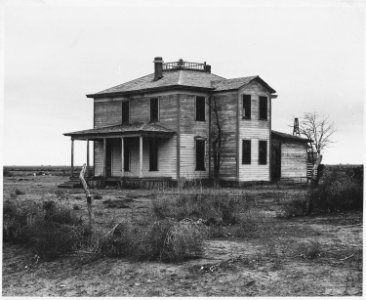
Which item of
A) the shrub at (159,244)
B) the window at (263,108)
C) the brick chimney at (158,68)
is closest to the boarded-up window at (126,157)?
the brick chimney at (158,68)

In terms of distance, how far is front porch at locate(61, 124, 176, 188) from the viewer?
29.9m

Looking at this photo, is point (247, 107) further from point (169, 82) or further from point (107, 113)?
point (107, 113)

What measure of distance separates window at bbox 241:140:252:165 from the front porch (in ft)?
12.7

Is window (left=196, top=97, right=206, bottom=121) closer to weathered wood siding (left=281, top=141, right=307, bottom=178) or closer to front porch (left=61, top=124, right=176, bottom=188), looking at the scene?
front porch (left=61, top=124, right=176, bottom=188)

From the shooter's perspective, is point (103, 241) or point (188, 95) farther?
point (188, 95)

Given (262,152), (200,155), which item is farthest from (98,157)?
(262,152)

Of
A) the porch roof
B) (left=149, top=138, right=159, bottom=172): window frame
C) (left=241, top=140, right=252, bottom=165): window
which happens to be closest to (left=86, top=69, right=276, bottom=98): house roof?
the porch roof

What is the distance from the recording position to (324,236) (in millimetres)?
11930

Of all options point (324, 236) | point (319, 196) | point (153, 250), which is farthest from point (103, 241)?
point (319, 196)

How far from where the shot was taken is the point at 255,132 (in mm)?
31453

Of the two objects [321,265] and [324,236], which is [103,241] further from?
[324,236]

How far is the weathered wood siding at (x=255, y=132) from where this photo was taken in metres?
30.8

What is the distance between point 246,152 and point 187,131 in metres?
3.42

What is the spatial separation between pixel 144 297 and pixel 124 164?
24623 millimetres
